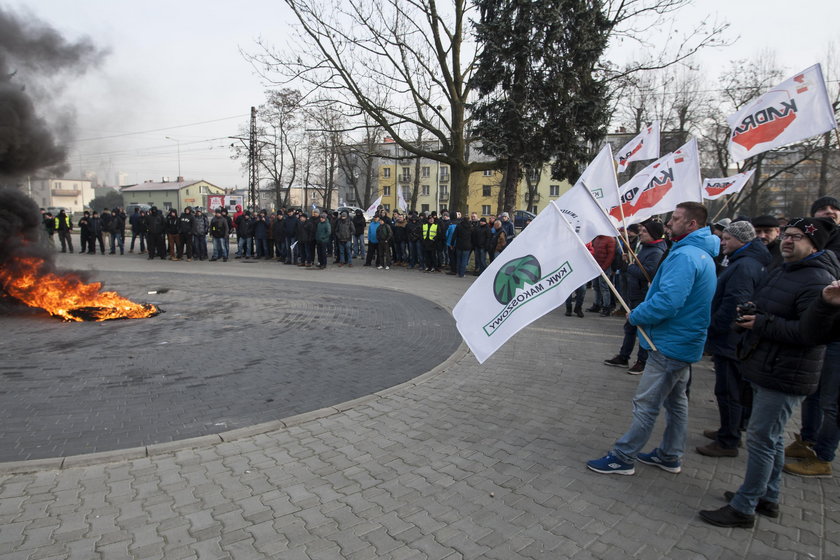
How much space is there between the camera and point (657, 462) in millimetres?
4070

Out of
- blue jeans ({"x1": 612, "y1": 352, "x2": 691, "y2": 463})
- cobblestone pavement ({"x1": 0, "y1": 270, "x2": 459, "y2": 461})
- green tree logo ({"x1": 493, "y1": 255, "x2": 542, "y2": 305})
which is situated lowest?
cobblestone pavement ({"x1": 0, "y1": 270, "x2": 459, "y2": 461})

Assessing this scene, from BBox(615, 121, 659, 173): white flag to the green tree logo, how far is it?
6.95 m

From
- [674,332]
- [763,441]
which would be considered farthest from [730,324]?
[763,441]

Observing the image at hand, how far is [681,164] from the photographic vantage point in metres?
7.75

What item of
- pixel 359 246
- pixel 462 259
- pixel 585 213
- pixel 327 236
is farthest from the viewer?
pixel 359 246

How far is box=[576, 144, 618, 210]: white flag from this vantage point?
468 centimetres

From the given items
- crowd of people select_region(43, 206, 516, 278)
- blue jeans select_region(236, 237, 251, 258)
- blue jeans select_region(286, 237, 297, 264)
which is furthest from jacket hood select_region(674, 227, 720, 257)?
blue jeans select_region(236, 237, 251, 258)

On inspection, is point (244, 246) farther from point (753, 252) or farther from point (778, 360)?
point (778, 360)

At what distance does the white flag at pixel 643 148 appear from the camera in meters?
9.94

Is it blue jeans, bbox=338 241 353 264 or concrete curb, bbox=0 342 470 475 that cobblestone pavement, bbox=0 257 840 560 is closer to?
concrete curb, bbox=0 342 470 475

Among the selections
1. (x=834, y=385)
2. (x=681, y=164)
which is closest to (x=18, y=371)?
(x=834, y=385)

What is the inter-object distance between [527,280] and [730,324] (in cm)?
206

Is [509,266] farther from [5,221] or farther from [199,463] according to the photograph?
[5,221]

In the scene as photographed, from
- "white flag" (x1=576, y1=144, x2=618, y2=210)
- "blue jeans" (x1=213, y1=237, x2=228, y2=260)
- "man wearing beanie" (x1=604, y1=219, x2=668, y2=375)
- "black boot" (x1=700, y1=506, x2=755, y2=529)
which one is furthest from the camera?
"blue jeans" (x1=213, y1=237, x2=228, y2=260)
